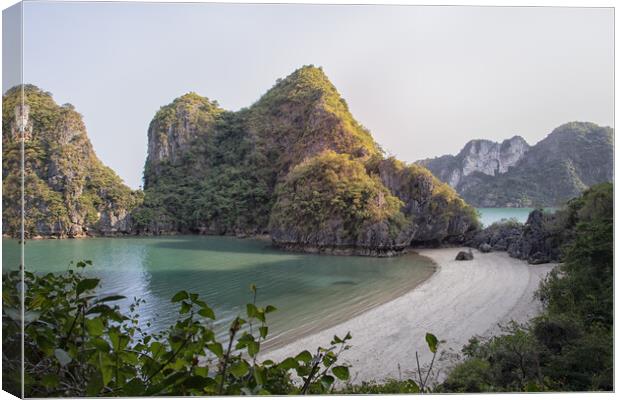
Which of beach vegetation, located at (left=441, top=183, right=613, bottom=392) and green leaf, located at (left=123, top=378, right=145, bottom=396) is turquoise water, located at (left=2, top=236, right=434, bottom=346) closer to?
green leaf, located at (left=123, top=378, right=145, bottom=396)

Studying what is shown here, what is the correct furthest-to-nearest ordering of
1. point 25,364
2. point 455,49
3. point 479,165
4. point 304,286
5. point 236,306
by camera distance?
1. point 304,286
2. point 236,306
3. point 479,165
4. point 455,49
5. point 25,364

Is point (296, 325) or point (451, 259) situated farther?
point (451, 259)

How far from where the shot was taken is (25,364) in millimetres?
1638

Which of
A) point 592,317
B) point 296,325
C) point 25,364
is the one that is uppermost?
point 25,364

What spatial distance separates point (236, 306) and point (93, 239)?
27.4 ft

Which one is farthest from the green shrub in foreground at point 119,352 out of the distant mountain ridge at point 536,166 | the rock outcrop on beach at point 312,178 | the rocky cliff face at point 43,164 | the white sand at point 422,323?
the rock outcrop on beach at point 312,178

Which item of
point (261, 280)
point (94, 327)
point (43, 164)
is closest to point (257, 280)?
point (261, 280)

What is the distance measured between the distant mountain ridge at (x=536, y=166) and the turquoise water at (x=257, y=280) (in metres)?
2.27

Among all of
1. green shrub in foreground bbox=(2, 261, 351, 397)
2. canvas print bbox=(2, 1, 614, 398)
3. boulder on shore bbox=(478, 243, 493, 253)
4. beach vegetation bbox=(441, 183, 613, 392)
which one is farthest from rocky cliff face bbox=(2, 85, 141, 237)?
boulder on shore bbox=(478, 243, 493, 253)

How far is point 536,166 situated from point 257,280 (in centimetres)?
545

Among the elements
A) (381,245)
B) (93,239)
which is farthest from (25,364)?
(381,245)

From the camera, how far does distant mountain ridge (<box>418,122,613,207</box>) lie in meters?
4.26

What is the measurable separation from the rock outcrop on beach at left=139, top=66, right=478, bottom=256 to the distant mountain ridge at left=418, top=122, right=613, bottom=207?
6562mm

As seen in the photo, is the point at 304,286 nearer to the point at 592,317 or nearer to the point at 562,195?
the point at 562,195
